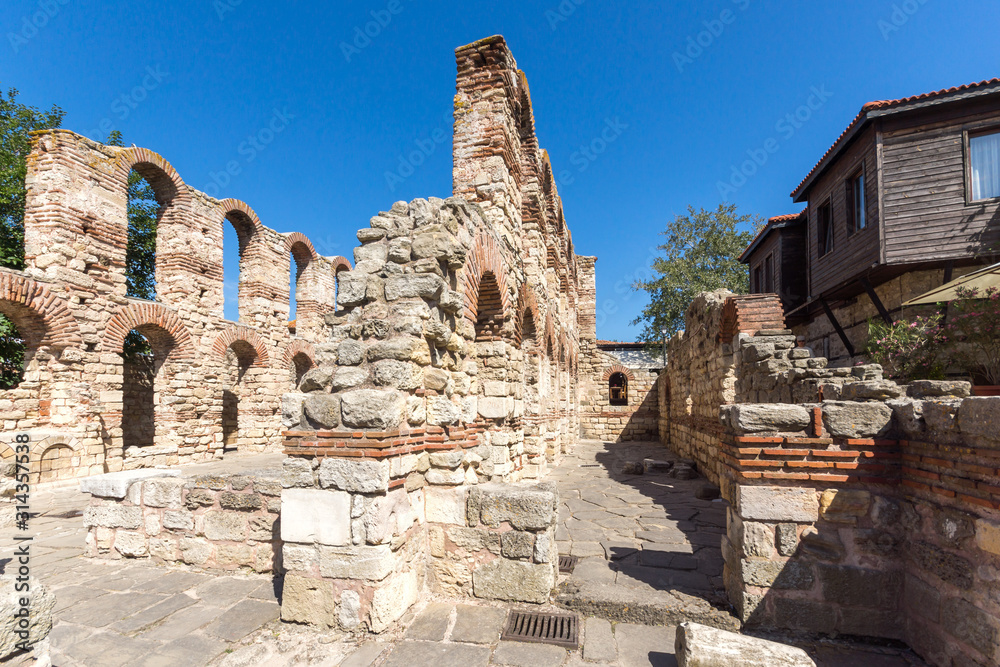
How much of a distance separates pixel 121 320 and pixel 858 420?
11947mm

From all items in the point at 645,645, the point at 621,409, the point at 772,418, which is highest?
the point at 772,418

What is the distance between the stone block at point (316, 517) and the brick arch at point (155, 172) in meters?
9.92

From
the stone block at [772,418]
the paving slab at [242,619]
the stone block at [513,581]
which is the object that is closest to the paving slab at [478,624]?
the stone block at [513,581]

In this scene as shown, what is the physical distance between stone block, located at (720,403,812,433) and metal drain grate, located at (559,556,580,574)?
1.97 meters

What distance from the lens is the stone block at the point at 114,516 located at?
447 cm

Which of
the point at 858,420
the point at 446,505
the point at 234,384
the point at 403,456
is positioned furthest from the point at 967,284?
the point at 234,384

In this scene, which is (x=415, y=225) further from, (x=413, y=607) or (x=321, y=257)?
(x=321, y=257)

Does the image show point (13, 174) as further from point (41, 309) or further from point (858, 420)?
point (858, 420)

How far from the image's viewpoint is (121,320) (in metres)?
9.48

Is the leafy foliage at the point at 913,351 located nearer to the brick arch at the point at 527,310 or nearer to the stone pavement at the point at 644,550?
the stone pavement at the point at 644,550

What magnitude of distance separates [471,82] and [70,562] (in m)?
7.30

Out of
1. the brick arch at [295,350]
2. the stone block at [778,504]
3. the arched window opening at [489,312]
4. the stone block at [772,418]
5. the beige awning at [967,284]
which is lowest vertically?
the stone block at [778,504]

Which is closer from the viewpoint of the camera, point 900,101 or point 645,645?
point 645,645

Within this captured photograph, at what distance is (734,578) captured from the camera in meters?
3.30
